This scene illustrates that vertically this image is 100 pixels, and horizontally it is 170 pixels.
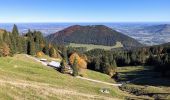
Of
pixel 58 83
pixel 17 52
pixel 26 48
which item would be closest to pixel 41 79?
pixel 58 83

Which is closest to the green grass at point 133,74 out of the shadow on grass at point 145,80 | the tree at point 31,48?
the shadow on grass at point 145,80

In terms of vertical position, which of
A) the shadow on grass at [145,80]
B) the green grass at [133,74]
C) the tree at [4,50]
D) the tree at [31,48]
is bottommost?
the green grass at [133,74]

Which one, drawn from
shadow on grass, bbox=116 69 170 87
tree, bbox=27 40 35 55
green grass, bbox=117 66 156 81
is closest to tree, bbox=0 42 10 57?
tree, bbox=27 40 35 55

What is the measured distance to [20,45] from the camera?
13775 centimetres

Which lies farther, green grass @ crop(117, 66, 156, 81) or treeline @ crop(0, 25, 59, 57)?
green grass @ crop(117, 66, 156, 81)

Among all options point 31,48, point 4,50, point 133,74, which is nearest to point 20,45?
point 31,48

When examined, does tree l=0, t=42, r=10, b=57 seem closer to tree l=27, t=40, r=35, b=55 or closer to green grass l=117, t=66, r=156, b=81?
tree l=27, t=40, r=35, b=55

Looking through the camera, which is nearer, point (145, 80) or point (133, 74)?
point (145, 80)

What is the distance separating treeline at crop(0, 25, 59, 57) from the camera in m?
122

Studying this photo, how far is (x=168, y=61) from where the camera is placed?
161 meters

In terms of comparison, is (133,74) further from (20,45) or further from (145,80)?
(20,45)

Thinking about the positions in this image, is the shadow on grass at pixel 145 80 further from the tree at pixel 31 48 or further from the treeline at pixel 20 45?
the treeline at pixel 20 45

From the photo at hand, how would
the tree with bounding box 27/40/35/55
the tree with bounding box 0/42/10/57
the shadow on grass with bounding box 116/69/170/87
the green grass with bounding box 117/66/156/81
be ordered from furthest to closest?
the tree with bounding box 27/40/35/55
the green grass with bounding box 117/66/156/81
the shadow on grass with bounding box 116/69/170/87
the tree with bounding box 0/42/10/57

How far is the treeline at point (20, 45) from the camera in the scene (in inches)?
4816
